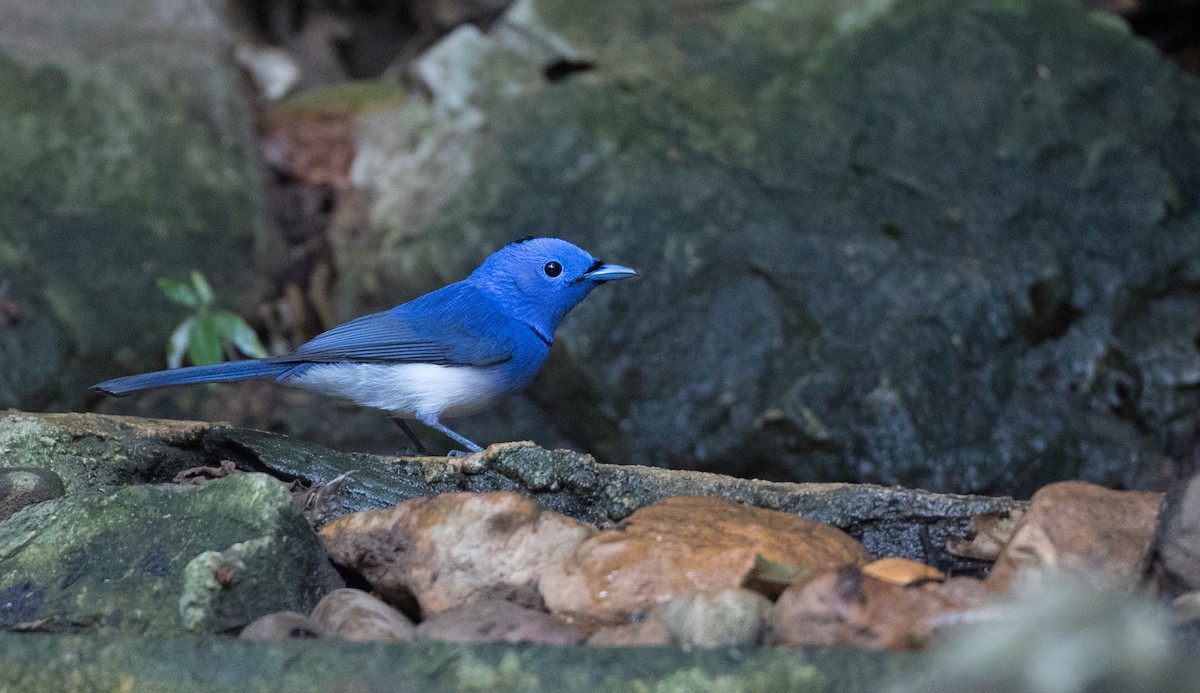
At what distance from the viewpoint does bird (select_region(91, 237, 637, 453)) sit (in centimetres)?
396

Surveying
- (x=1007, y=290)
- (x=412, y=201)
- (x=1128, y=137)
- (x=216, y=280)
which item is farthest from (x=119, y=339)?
(x=1128, y=137)

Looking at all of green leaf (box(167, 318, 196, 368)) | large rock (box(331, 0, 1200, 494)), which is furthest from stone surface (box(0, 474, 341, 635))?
large rock (box(331, 0, 1200, 494))

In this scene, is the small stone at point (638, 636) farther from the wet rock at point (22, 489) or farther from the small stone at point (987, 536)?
the wet rock at point (22, 489)

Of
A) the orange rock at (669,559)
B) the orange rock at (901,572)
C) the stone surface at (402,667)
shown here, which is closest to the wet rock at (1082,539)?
the orange rock at (901,572)

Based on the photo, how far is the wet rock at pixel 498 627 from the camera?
2.05 metres

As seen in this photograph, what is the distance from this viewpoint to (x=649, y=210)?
5129mm

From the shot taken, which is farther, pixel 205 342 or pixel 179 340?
pixel 179 340

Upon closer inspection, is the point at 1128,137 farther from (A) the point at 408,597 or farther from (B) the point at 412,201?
(A) the point at 408,597

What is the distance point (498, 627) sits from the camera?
6.82 feet

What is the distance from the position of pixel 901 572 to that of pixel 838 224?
289cm

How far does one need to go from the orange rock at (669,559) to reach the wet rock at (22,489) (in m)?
1.17

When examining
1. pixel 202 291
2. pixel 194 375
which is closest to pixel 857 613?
pixel 194 375

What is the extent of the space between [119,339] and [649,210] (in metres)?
2.30

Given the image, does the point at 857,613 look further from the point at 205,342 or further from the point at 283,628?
the point at 205,342
